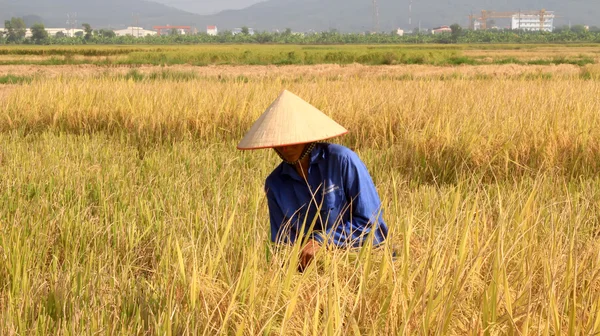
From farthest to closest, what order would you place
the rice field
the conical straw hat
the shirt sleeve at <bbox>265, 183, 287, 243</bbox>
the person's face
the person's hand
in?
the shirt sleeve at <bbox>265, 183, 287, 243</bbox>, the person's face, the conical straw hat, the person's hand, the rice field

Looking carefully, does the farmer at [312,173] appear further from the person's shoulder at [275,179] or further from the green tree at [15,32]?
the green tree at [15,32]

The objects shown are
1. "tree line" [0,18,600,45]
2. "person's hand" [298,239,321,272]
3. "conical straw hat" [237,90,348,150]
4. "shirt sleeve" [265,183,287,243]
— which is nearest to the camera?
"person's hand" [298,239,321,272]

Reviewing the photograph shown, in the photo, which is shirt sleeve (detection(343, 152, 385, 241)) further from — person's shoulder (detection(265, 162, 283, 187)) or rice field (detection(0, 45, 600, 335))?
person's shoulder (detection(265, 162, 283, 187))

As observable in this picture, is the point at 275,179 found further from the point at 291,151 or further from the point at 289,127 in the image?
the point at 289,127

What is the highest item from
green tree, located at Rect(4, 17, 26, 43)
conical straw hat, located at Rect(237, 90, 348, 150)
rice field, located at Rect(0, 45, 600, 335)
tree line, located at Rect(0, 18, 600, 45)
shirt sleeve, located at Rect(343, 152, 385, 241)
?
green tree, located at Rect(4, 17, 26, 43)

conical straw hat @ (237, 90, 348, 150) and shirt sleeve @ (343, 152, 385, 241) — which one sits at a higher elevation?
conical straw hat @ (237, 90, 348, 150)

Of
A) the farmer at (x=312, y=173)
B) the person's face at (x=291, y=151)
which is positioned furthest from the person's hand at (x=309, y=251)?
the person's face at (x=291, y=151)

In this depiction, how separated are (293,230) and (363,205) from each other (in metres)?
0.43

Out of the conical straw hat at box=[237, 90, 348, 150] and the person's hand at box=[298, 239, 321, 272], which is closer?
the person's hand at box=[298, 239, 321, 272]

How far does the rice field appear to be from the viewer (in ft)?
5.85

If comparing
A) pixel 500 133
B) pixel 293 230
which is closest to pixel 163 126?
pixel 500 133

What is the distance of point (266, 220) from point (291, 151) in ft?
2.45

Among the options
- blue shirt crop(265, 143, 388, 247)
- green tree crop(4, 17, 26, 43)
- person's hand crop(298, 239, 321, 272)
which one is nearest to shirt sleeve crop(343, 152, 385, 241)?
blue shirt crop(265, 143, 388, 247)

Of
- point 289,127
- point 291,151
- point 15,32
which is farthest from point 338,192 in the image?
point 15,32
